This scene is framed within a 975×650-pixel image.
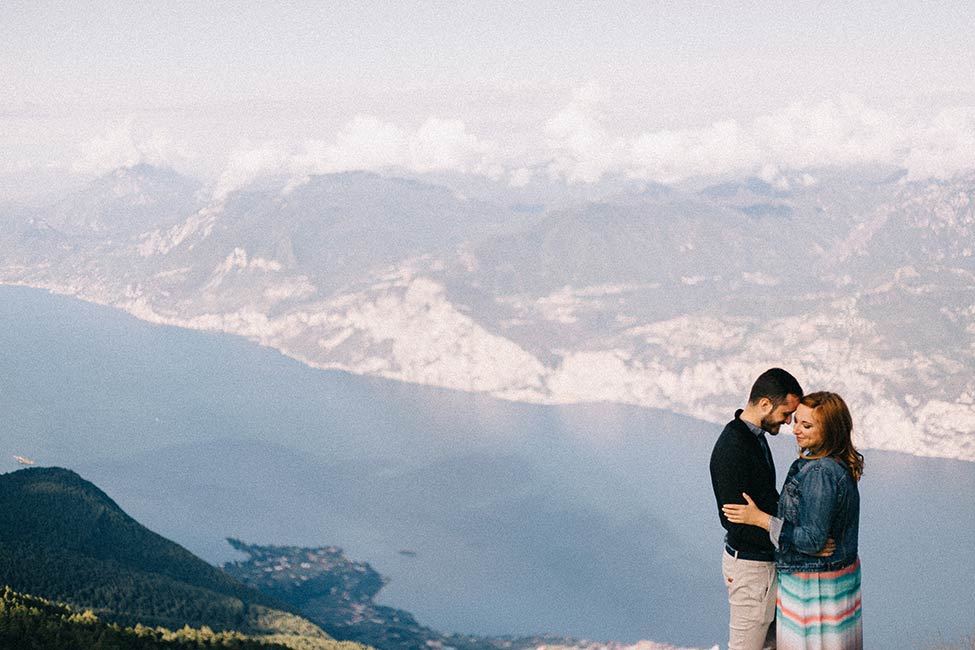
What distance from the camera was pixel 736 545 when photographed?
11727 mm

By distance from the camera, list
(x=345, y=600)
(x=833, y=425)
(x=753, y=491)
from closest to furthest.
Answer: (x=833, y=425) → (x=753, y=491) → (x=345, y=600)

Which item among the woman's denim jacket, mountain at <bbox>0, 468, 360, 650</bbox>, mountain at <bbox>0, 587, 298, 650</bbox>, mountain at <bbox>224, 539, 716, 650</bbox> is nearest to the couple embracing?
the woman's denim jacket

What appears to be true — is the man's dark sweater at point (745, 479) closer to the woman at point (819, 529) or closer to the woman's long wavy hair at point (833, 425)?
the woman at point (819, 529)

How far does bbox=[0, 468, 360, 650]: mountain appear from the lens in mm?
82312

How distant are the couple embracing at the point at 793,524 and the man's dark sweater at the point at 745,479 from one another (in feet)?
Result: 0.04

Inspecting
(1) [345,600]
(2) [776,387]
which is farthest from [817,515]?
(1) [345,600]

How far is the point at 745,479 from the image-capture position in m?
11.4

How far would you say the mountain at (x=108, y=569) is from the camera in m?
82.3

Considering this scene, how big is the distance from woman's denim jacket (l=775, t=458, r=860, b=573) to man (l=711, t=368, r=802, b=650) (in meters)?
0.42

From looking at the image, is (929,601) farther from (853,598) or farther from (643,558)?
(853,598)

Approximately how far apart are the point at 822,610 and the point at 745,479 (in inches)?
68.2

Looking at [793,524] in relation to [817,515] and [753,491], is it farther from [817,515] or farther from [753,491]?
[753,491]

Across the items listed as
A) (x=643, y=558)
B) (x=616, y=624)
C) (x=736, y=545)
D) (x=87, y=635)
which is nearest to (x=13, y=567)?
(x=87, y=635)

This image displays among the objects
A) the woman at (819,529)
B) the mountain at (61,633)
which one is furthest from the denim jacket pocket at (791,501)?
the mountain at (61,633)
